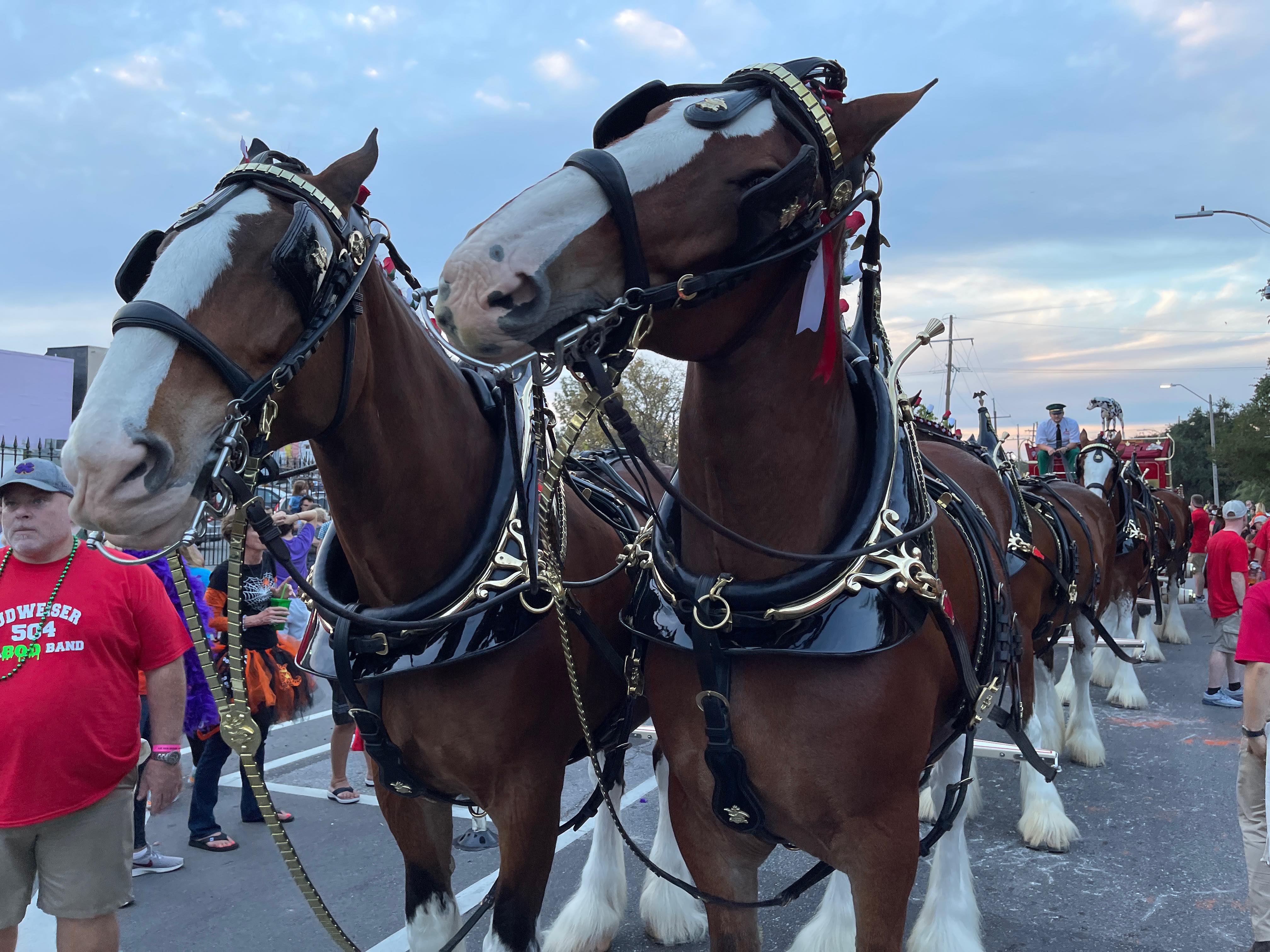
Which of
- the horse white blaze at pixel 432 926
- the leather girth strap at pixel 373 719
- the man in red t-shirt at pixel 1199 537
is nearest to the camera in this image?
the leather girth strap at pixel 373 719

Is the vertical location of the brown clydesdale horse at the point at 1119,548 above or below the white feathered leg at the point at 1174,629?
above

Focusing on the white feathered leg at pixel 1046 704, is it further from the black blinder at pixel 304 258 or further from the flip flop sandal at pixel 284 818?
the black blinder at pixel 304 258

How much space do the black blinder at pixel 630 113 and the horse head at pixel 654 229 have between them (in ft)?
0.22

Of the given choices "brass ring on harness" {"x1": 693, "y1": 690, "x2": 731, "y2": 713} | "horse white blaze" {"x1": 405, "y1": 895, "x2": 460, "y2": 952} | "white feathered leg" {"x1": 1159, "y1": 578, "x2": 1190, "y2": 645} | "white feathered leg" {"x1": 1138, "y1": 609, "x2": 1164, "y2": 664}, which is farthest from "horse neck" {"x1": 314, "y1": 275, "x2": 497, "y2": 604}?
"white feathered leg" {"x1": 1159, "y1": 578, "x2": 1190, "y2": 645}

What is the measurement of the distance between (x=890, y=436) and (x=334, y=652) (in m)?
1.55

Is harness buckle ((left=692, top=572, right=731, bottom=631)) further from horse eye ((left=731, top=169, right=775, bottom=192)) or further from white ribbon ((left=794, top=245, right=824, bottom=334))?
horse eye ((left=731, top=169, right=775, bottom=192))

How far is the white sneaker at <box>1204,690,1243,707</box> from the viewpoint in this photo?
28.1 ft

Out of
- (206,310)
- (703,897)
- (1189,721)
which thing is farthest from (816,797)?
(1189,721)

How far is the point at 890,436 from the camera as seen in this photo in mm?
2105

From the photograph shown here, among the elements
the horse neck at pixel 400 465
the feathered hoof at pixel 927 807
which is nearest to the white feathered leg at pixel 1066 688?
the feathered hoof at pixel 927 807

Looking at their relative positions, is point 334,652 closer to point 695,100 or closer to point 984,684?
point 695,100

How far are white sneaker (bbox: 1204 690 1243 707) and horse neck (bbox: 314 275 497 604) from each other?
885cm

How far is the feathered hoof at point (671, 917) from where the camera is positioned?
397cm

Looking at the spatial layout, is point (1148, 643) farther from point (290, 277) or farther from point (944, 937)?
point (290, 277)
